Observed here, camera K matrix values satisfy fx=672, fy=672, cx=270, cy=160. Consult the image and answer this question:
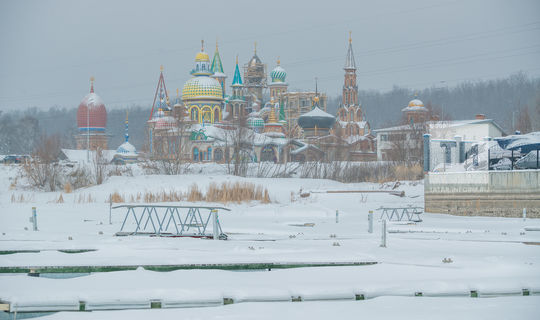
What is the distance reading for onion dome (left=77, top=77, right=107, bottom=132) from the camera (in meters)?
88.9

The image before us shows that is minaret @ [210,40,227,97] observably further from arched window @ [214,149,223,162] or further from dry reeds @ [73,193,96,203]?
dry reeds @ [73,193,96,203]

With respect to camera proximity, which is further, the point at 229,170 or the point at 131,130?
the point at 131,130

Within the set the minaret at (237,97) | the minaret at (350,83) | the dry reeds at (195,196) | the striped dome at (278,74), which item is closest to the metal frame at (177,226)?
the dry reeds at (195,196)

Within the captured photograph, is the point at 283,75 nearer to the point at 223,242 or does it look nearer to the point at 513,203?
the point at 513,203

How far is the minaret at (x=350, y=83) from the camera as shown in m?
94.5

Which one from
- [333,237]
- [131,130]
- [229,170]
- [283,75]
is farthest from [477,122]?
[131,130]

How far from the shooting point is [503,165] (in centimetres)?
2588

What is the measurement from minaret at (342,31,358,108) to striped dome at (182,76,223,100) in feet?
70.7

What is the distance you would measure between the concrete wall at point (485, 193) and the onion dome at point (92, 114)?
69.3 metres

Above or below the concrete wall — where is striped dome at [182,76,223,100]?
above

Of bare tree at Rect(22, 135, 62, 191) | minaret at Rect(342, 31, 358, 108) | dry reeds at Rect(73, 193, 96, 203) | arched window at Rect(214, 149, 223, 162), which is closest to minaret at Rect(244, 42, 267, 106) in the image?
minaret at Rect(342, 31, 358, 108)

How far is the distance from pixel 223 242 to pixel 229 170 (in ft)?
107

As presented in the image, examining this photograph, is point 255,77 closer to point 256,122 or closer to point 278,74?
point 278,74

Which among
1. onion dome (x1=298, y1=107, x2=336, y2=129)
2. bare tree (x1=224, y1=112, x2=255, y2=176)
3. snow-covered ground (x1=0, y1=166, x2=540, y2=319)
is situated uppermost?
onion dome (x1=298, y1=107, x2=336, y2=129)
